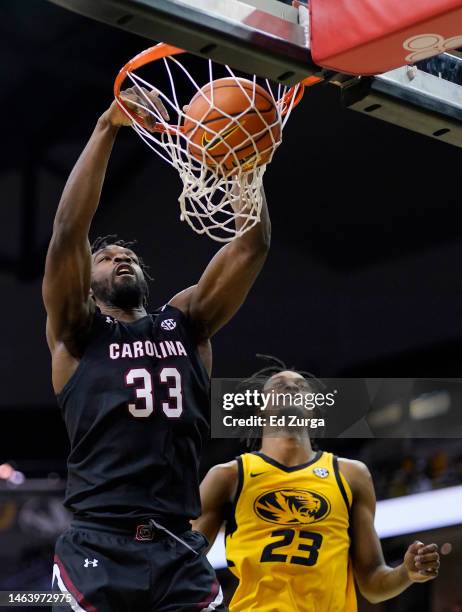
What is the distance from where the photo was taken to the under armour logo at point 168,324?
3.23 m

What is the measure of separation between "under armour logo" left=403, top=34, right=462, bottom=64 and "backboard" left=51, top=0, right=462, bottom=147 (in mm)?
180

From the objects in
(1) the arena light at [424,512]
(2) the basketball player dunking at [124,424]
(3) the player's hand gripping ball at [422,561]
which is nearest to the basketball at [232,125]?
(2) the basketball player dunking at [124,424]

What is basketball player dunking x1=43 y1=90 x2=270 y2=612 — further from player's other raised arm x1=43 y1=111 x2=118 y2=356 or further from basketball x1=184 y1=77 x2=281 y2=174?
basketball x1=184 y1=77 x2=281 y2=174

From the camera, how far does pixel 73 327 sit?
314 cm

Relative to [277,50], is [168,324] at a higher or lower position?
lower

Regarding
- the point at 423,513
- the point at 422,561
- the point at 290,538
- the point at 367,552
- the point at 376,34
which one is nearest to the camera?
the point at 376,34

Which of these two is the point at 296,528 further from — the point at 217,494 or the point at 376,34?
the point at 376,34

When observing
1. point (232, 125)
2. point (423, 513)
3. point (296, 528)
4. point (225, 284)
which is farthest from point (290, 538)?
point (423, 513)

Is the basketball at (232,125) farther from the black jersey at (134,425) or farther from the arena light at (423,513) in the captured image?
the arena light at (423,513)

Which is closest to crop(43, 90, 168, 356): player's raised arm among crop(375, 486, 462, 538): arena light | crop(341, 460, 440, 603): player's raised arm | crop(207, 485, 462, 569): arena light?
crop(341, 460, 440, 603): player's raised arm

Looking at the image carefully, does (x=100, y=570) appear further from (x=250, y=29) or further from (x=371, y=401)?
(x=371, y=401)

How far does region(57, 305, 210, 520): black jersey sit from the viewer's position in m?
2.96

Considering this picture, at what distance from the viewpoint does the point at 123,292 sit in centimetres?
334

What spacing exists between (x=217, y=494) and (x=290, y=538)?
1.15 ft
